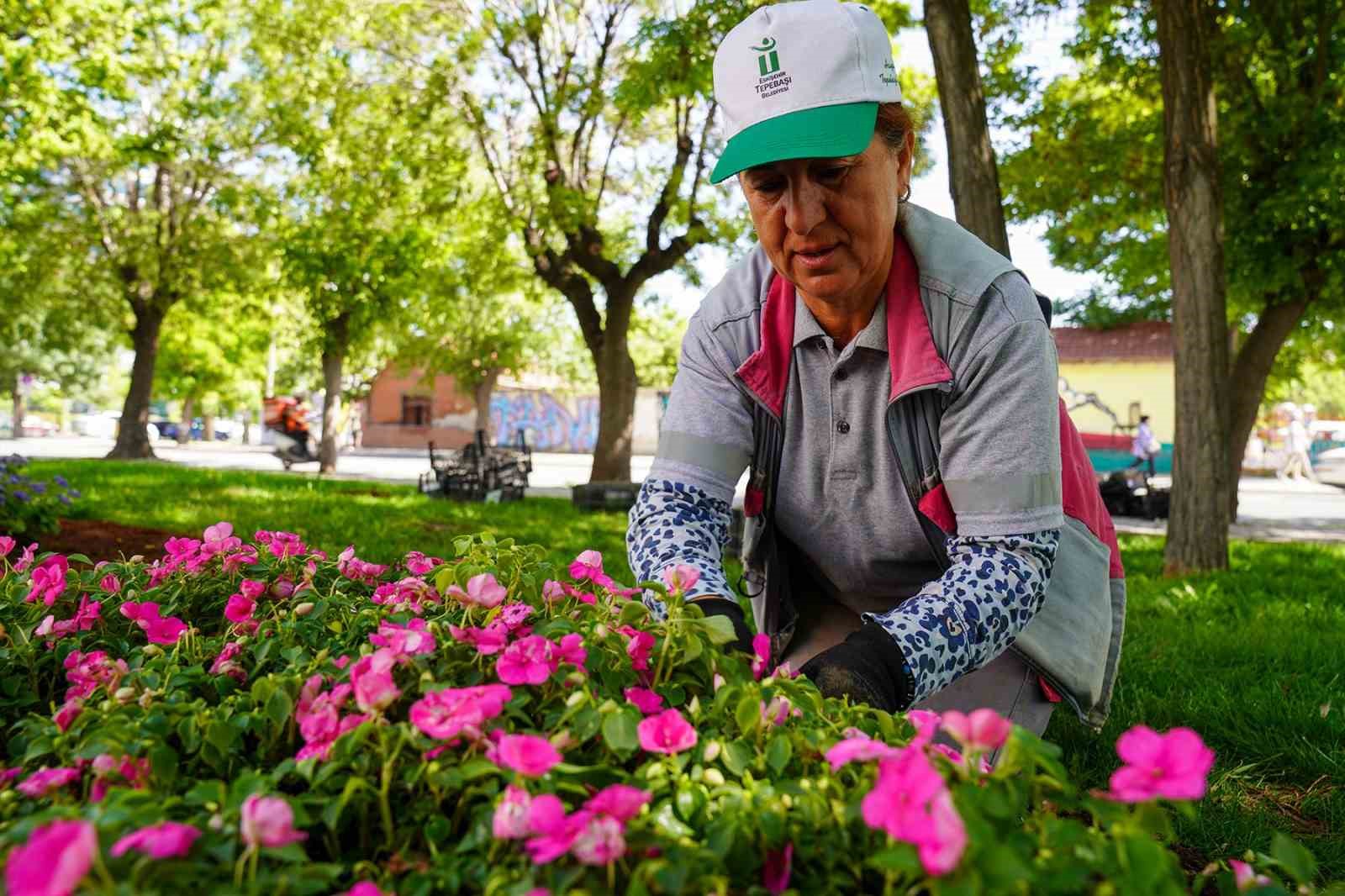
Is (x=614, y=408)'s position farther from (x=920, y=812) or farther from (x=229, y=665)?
(x=920, y=812)

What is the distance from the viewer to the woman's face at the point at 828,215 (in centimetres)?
183

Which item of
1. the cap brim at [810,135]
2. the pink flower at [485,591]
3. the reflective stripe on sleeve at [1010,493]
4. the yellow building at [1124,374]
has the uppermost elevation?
the yellow building at [1124,374]

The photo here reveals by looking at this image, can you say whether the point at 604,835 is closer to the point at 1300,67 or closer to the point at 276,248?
the point at 1300,67

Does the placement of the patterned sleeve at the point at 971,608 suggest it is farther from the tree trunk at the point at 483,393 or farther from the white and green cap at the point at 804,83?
the tree trunk at the point at 483,393

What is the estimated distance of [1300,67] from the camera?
11.1 metres

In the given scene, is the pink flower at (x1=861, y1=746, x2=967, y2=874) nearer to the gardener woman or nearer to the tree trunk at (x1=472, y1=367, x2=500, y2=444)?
the gardener woman

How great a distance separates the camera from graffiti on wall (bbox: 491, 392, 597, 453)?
158ft

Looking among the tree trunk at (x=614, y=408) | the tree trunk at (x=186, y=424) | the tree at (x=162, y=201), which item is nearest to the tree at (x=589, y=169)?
the tree trunk at (x=614, y=408)

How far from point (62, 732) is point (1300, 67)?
13261mm

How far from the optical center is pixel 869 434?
2150 millimetres

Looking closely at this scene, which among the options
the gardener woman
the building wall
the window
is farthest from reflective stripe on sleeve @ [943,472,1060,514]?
the window

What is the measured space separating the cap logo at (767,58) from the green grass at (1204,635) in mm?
1069

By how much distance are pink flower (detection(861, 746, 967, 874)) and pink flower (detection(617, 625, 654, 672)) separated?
411mm

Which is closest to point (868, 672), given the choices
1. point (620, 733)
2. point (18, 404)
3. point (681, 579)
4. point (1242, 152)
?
point (681, 579)
